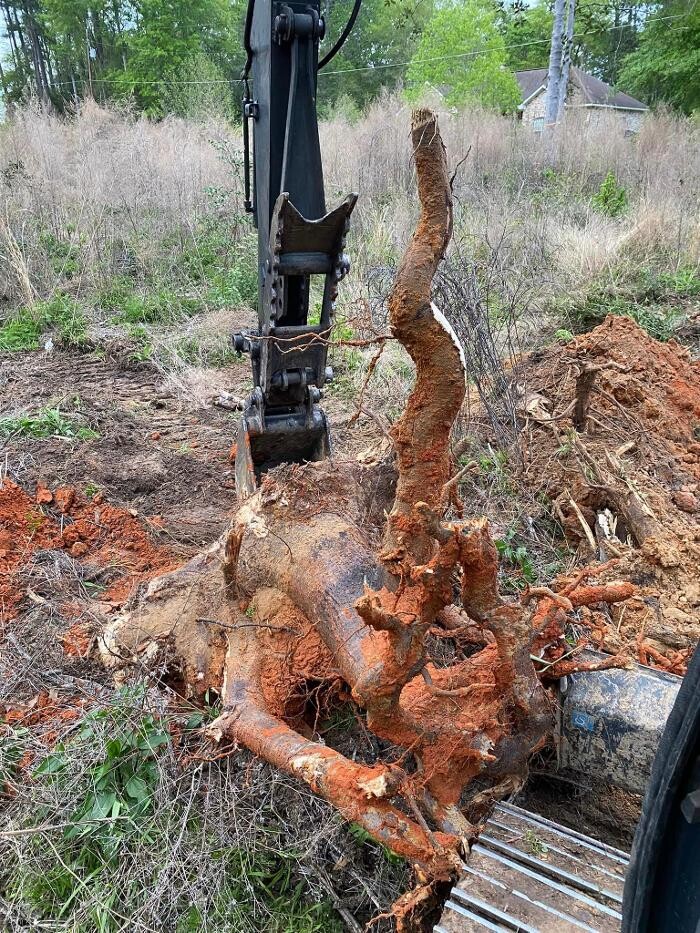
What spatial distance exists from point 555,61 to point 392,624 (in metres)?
15.1

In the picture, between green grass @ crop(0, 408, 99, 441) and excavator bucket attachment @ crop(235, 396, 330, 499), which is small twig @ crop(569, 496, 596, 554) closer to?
excavator bucket attachment @ crop(235, 396, 330, 499)

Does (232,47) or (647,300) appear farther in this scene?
(232,47)

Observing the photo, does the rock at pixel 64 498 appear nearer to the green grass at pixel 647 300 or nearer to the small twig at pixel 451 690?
the small twig at pixel 451 690

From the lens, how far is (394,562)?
1492mm

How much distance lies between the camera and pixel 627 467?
3246 mm

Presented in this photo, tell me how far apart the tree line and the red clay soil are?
1478cm

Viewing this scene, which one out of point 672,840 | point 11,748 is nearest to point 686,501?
point 672,840

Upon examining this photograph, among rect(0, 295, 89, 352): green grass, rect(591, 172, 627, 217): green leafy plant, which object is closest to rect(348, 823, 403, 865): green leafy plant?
rect(0, 295, 89, 352): green grass

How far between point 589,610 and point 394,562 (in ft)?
4.70

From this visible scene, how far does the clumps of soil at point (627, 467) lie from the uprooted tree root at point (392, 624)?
610mm

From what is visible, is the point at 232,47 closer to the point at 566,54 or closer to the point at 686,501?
the point at 566,54

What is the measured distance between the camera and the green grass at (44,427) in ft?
14.5

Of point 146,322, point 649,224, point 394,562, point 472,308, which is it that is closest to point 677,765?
point 394,562

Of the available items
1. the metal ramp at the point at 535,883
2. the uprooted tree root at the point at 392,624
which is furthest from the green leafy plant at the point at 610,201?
the metal ramp at the point at 535,883
